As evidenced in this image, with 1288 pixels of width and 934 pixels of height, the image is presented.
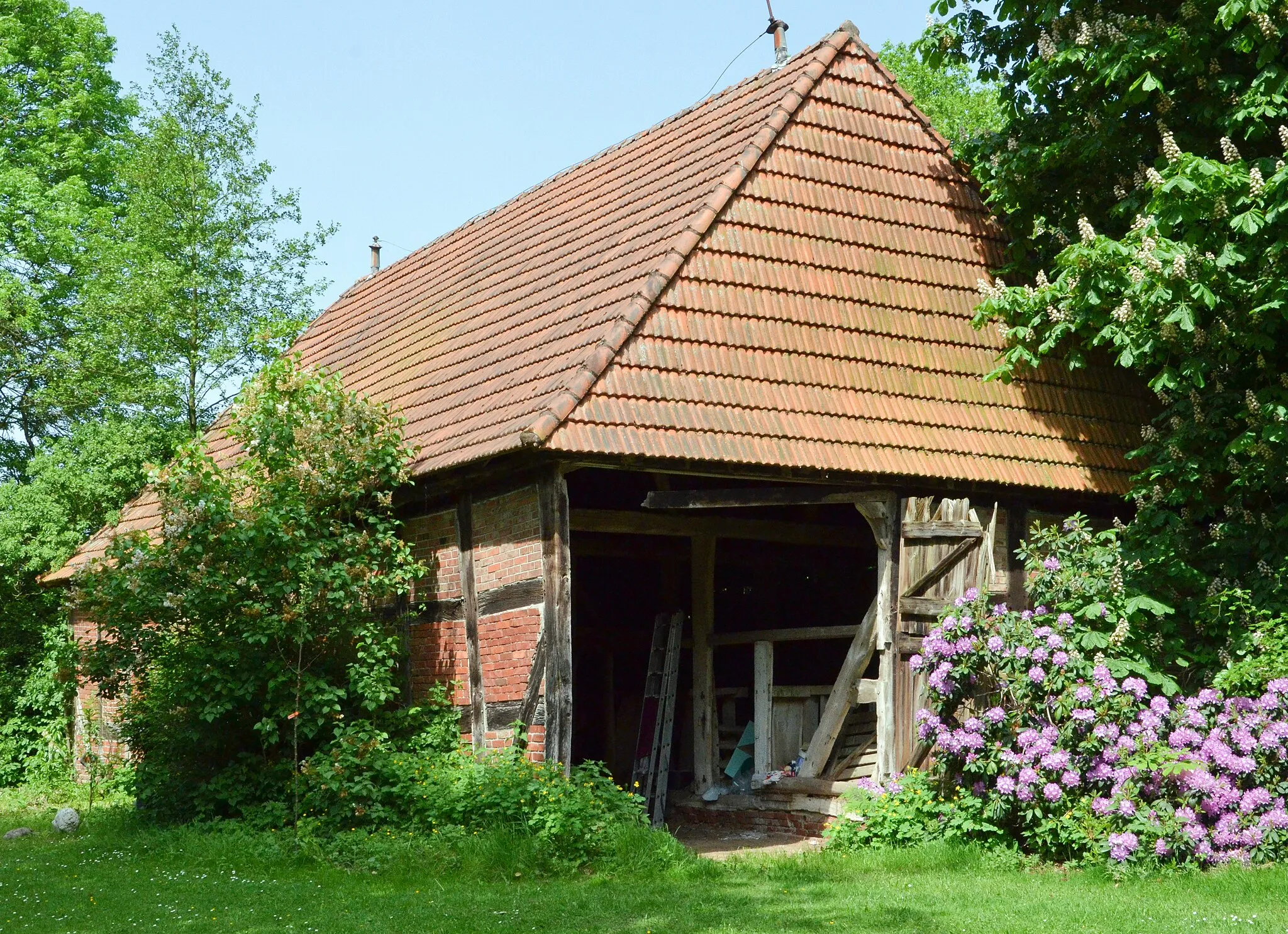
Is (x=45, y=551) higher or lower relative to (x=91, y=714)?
higher

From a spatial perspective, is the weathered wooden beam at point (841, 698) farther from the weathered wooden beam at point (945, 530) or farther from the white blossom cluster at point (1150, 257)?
the white blossom cluster at point (1150, 257)

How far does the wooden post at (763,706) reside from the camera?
12.8 meters

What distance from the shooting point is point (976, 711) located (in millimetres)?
10023

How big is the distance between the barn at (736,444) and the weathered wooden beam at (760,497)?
0.03 m

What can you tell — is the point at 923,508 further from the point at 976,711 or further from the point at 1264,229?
Answer: the point at 1264,229

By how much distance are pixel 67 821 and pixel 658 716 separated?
218 inches

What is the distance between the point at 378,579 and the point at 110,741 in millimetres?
7889

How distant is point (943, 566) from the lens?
10.6 meters

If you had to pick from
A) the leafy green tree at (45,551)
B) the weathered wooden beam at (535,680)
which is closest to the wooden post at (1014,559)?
the weathered wooden beam at (535,680)

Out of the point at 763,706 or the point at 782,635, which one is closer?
the point at 782,635

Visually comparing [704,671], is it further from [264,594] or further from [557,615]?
[264,594]

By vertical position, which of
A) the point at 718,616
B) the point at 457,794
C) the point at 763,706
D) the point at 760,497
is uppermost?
the point at 760,497

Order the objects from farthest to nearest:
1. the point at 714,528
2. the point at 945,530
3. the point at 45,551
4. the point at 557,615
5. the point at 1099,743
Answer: the point at 45,551 < the point at 714,528 < the point at 945,530 < the point at 557,615 < the point at 1099,743

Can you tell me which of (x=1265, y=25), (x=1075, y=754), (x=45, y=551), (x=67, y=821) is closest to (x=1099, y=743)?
(x=1075, y=754)
